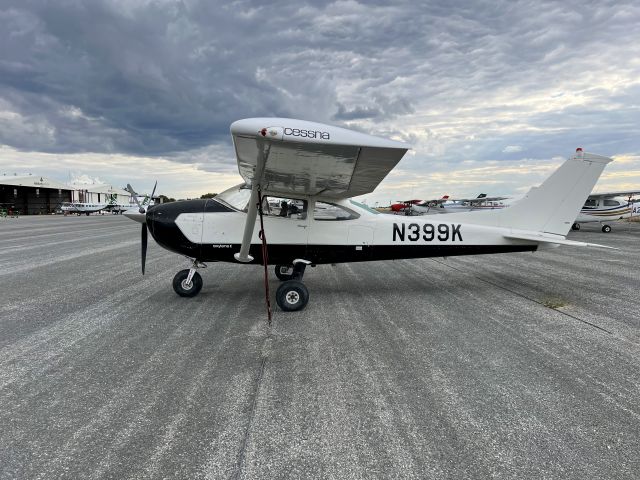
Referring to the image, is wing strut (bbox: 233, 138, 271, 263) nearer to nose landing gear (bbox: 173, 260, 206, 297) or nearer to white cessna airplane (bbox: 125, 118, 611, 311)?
white cessna airplane (bbox: 125, 118, 611, 311)

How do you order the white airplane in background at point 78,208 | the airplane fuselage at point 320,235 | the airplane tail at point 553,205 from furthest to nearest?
the white airplane in background at point 78,208 → the airplane tail at point 553,205 → the airplane fuselage at point 320,235

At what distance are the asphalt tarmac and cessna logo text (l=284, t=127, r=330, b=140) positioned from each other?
7.73 ft

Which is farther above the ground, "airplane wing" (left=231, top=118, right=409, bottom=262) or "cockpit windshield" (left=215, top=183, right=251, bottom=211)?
"airplane wing" (left=231, top=118, right=409, bottom=262)

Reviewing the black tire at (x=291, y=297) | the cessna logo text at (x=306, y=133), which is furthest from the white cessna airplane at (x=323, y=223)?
the cessna logo text at (x=306, y=133)

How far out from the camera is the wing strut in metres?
4.49

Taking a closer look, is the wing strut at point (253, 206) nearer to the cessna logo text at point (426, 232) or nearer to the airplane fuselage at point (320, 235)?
the airplane fuselage at point (320, 235)

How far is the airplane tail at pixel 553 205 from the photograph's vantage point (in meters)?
7.53

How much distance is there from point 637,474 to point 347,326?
3.27 m

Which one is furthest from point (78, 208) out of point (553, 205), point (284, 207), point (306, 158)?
point (553, 205)

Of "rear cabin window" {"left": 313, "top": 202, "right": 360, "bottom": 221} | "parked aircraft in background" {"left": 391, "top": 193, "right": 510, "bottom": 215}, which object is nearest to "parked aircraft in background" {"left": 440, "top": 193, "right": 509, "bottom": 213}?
"parked aircraft in background" {"left": 391, "top": 193, "right": 510, "bottom": 215}

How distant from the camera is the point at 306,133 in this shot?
13.4 ft

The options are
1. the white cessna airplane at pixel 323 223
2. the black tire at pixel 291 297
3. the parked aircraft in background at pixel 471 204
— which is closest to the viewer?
the white cessna airplane at pixel 323 223

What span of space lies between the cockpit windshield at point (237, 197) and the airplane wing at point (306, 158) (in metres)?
0.25

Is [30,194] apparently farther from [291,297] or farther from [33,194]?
[291,297]
